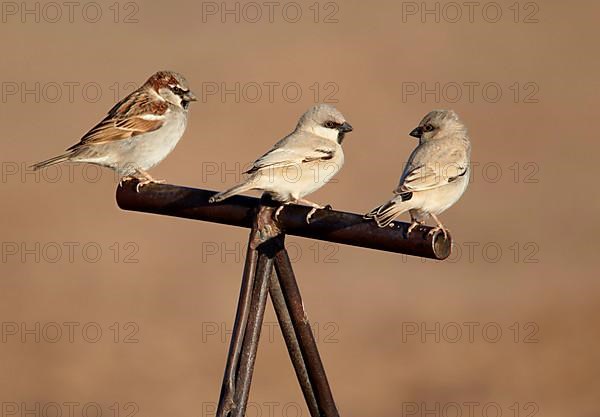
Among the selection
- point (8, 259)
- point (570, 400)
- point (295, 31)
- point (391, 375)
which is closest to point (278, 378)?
point (391, 375)

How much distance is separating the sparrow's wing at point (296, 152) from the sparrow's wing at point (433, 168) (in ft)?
1.55

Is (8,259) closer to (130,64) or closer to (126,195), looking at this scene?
(130,64)

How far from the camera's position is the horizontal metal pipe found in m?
4.00

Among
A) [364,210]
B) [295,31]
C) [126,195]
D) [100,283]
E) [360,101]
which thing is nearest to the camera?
[126,195]

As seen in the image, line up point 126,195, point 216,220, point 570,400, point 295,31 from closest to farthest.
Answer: point 216,220 → point 126,195 → point 570,400 → point 295,31

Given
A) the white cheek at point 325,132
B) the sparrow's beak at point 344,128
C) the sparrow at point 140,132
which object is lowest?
the white cheek at point 325,132

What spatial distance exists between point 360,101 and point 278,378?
27.2ft

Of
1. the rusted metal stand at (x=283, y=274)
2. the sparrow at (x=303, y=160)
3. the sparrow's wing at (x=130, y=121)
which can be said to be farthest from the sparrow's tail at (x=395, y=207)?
the sparrow's wing at (x=130, y=121)

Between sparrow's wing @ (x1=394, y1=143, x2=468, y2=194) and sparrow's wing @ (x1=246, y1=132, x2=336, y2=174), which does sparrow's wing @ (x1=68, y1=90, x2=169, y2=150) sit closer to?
sparrow's wing @ (x1=246, y1=132, x2=336, y2=174)

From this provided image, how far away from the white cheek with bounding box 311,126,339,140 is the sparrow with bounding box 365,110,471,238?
47 cm

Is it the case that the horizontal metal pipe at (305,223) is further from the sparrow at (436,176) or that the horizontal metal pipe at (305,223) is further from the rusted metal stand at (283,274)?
the sparrow at (436,176)

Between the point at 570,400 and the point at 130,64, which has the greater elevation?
the point at 130,64

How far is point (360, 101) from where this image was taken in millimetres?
19438

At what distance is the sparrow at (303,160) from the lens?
680cm
